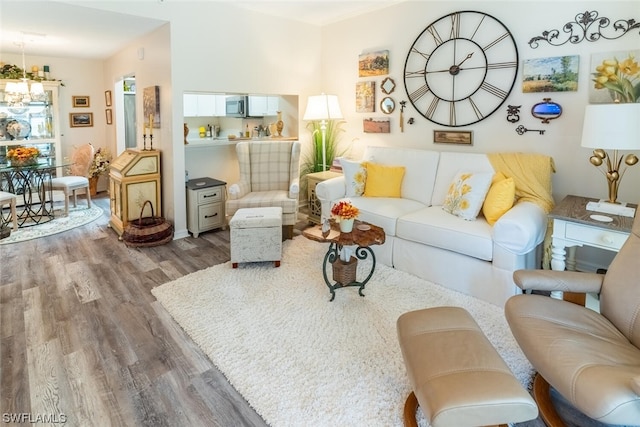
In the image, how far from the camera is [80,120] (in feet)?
21.0

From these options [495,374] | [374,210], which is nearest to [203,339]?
[495,374]

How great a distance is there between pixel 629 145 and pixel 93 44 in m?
5.77

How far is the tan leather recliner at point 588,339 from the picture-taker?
132cm

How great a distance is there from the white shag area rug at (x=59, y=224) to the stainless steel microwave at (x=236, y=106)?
2.28m

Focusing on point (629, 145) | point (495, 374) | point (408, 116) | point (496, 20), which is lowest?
point (495, 374)

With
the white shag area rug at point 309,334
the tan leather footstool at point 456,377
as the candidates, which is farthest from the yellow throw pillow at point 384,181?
the tan leather footstool at point 456,377

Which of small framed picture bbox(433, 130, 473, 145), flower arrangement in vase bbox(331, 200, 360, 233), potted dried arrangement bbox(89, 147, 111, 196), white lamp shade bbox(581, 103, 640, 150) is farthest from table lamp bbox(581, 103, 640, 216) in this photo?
potted dried arrangement bbox(89, 147, 111, 196)

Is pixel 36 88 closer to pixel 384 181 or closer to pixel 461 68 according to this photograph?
pixel 384 181

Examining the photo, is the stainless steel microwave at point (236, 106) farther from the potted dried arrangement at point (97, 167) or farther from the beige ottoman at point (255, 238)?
the potted dried arrangement at point (97, 167)

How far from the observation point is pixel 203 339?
235 cm

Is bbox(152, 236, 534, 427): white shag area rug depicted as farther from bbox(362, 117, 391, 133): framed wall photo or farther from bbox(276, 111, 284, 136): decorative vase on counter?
bbox(276, 111, 284, 136): decorative vase on counter

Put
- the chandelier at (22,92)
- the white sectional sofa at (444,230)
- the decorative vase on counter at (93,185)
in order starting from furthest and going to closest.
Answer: the decorative vase on counter at (93,185) → the chandelier at (22,92) → the white sectional sofa at (444,230)

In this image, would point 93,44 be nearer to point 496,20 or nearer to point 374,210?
point 374,210

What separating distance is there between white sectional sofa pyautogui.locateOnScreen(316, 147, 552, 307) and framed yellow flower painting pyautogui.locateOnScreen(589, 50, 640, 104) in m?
0.92
